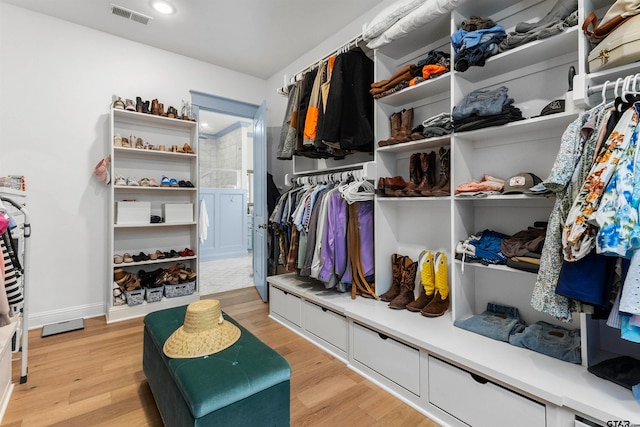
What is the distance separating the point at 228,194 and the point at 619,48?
623 centimetres

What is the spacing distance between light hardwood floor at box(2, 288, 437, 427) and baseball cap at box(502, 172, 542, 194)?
4.23ft

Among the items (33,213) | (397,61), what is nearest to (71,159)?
(33,213)

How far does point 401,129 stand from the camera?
228cm

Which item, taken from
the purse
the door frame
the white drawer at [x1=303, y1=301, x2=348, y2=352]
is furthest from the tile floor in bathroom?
the purse

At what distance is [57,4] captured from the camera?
107 inches

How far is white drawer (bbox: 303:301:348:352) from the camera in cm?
222

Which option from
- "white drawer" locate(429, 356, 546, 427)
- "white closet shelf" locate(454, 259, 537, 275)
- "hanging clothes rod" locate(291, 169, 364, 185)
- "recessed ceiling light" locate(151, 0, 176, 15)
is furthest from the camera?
"recessed ceiling light" locate(151, 0, 176, 15)

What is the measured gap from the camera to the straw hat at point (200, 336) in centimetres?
140

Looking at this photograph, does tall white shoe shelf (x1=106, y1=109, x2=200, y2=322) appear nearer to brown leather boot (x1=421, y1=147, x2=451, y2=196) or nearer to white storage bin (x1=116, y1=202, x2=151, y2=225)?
white storage bin (x1=116, y1=202, x2=151, y2=225)

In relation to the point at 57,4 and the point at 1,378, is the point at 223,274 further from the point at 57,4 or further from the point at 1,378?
the point at 57,4

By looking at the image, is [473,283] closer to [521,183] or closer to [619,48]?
[521,183]

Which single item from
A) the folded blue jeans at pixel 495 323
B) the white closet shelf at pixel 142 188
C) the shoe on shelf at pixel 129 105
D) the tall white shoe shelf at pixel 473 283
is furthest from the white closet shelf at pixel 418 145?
the shoe on shelf at pixel 129 105

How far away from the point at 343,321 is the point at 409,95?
5.65 feet

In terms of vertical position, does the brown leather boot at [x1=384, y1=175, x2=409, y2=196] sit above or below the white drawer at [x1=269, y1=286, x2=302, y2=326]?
above
